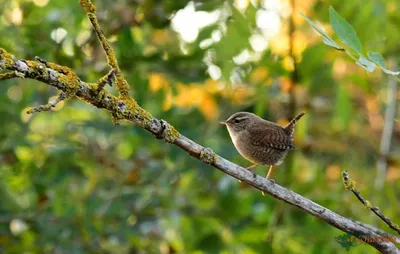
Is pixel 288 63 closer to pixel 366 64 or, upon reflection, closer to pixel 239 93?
pixel 239 93

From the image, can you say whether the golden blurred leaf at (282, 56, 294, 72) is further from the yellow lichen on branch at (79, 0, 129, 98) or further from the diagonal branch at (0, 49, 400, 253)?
the yellow lichen on branch at (79, 0, 129, 98)

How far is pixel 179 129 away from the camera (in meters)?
3.72

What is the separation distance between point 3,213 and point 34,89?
2.79 ft

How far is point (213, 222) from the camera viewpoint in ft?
12.7

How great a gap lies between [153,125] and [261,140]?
6.12 ft

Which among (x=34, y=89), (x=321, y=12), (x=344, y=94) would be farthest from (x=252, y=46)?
(x=34, y=89)

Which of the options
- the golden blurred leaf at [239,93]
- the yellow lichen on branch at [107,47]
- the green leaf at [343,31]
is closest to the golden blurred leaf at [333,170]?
the golden blurred leaf at [239,93]

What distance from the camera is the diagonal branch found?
146 cm

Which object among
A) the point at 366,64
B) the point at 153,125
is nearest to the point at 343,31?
the point at 366,64

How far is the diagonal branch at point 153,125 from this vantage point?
1.46 metres

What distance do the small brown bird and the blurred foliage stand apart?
0.39 ft

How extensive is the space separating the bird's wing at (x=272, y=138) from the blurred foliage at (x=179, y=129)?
0.13m

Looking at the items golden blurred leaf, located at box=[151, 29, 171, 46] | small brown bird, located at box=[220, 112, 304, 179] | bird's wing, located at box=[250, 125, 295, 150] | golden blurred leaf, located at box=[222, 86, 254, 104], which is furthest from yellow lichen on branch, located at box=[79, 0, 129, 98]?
golden blurred leaf, located at box=[151, 29, 171, 46]

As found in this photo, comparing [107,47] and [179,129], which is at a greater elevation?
[107,47]
